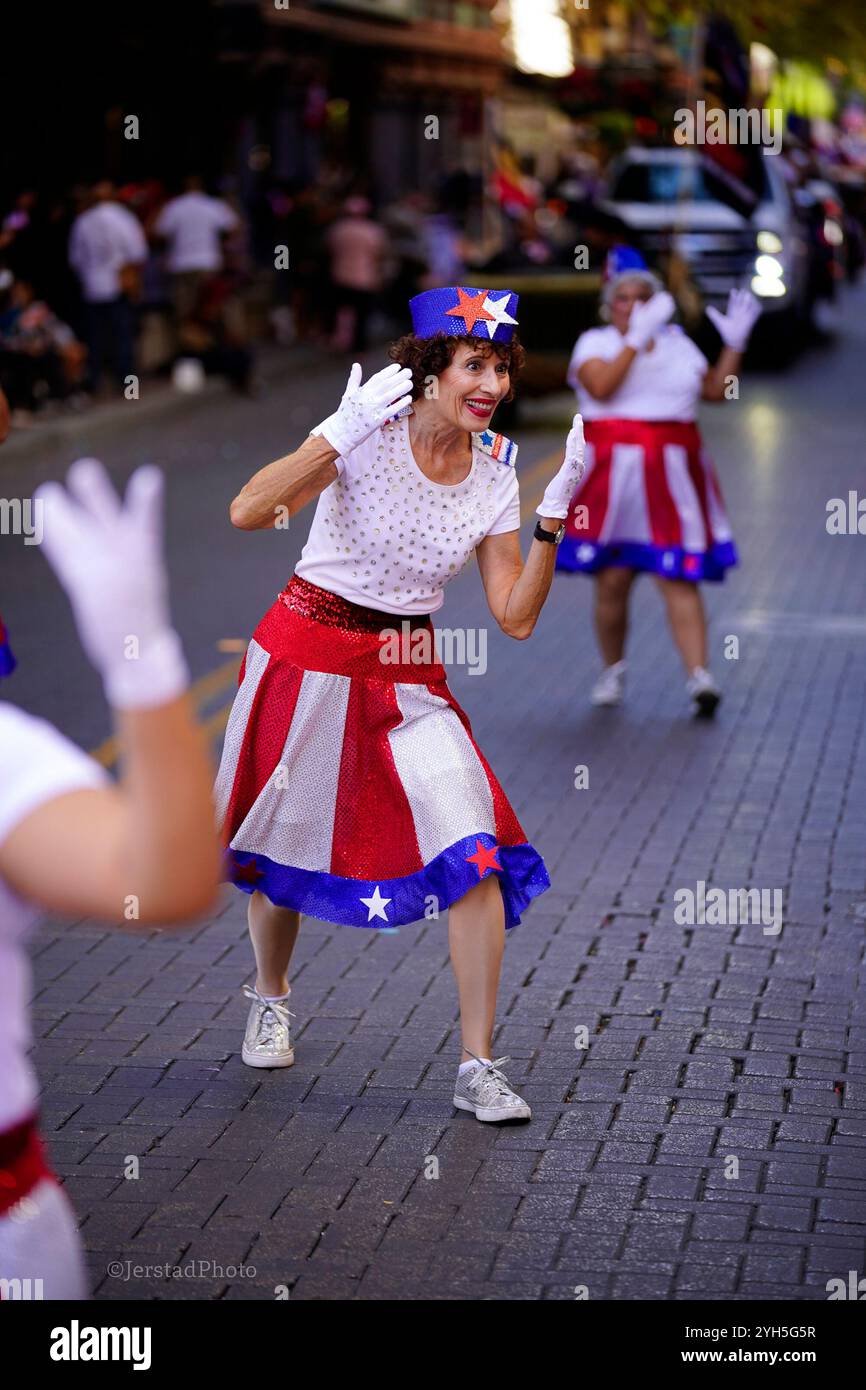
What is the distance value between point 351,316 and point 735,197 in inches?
201

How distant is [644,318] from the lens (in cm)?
888

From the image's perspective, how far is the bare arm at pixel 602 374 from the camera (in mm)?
8938

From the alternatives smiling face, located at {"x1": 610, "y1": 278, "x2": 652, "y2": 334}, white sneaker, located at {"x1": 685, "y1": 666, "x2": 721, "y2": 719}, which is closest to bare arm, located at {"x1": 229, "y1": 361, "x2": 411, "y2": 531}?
smiling face, located at {"x1": 610, "y1": 278, "x2": 652, "y2": 334}

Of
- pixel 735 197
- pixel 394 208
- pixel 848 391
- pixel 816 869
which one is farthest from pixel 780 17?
pixel 816 869

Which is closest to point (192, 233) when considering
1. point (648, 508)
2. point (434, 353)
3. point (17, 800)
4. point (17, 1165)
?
point (648, 508)

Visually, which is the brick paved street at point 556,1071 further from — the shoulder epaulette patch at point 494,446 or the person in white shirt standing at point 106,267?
the person in white shirt standing at point 106,267

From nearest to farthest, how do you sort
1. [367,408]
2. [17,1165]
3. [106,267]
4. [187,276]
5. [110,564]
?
[110,564], [17,1165], [367,408], [106,267], [187,276]

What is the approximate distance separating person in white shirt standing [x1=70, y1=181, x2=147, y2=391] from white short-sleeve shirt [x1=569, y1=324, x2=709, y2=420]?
11.0 metres

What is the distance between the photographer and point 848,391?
22.2 metres

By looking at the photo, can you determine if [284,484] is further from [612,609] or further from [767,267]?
[767,267]

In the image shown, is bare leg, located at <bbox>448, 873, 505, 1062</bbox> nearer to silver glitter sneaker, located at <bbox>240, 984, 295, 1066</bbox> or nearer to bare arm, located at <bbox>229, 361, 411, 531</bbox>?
silver glitter sneaker, located at <bbox>240, 984, 295, 1066</bbox>

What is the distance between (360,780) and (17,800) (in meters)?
2.72

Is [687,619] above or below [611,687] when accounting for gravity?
above
